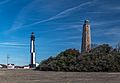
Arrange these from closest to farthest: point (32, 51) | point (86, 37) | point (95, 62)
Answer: point (95, 62)
point (86, 37)
point (32, 51)

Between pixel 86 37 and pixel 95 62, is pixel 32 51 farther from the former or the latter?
pixel 95 62

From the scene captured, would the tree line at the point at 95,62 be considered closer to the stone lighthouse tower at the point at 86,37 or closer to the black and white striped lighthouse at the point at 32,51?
the stone lighthouse tower at the point at 86,37

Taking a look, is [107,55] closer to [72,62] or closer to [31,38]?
[72,62]

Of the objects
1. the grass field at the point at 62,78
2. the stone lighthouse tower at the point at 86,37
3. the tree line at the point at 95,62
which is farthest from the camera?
the stone lighthouse tower at the point at 86,37

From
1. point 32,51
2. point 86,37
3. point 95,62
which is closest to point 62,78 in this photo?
point 95,62

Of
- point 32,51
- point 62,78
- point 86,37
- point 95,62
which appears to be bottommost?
point 62,78

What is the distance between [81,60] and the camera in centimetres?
6525

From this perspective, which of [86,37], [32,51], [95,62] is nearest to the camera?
[95,62]

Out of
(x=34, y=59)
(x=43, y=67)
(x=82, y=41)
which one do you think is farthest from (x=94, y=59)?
(x=34, y=59)

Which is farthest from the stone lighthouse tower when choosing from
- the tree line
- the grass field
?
the grass field

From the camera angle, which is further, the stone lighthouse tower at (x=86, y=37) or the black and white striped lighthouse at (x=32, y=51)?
the black and white striped lighthouse at (x=32, y=51)

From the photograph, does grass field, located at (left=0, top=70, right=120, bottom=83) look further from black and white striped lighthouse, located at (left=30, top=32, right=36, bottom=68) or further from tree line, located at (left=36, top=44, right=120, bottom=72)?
black and white striped lighthouse, located at (left=30, top=32, right=36, bottom=68)

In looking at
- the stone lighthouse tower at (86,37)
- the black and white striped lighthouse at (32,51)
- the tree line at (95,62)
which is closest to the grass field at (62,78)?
the tree line at (95,62)

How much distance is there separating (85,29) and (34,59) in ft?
95.7
